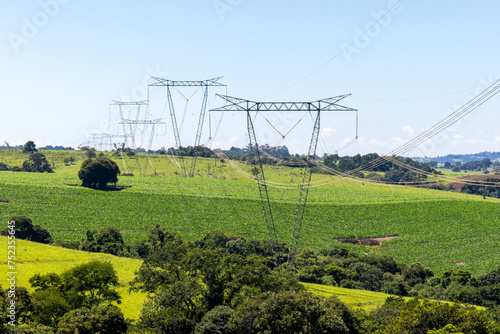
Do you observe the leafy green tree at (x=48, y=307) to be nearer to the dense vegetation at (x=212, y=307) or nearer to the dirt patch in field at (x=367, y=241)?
the dense vegetation at (x=212, y=307)

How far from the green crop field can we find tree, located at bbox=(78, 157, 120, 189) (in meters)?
4.60

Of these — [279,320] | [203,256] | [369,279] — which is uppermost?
[203,256]

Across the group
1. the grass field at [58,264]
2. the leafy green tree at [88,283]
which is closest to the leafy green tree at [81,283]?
the leafy green tree at [88,283]

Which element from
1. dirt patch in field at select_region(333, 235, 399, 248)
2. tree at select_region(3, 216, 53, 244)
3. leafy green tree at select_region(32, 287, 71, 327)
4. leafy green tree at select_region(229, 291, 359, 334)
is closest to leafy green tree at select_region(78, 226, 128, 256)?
tree at select_region(3, 216, 53, 244)

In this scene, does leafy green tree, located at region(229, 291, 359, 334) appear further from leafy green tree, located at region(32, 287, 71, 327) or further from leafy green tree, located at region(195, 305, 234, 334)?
leafy green tree, located at region(32, 287, 71, 327)

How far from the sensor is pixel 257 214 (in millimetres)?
119000

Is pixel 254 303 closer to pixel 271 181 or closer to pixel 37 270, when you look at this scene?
pixel 37 270

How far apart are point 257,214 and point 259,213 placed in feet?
3.11

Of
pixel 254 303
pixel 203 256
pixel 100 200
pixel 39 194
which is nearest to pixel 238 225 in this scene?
pixel 100 200

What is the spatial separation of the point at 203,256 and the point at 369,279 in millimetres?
41055

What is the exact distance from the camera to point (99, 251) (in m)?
77.8

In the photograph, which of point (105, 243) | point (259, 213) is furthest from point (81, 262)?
point (259, 213)

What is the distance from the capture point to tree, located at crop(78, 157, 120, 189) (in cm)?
12788

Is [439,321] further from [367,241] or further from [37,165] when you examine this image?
[37,165]
